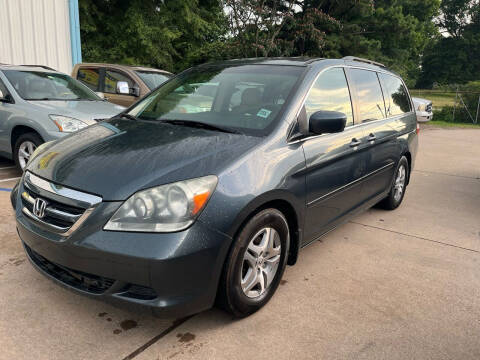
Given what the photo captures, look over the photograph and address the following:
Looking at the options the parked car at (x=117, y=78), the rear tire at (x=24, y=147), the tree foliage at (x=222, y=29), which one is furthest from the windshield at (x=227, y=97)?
the tree foliage at (x=222, y=29)

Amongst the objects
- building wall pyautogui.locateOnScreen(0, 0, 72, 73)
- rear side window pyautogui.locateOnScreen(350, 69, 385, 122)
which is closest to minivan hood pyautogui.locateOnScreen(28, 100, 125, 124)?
rear side window pyautogui.locateOnScreen(350, 69, 385, 122)

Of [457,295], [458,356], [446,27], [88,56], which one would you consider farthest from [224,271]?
[446,27]

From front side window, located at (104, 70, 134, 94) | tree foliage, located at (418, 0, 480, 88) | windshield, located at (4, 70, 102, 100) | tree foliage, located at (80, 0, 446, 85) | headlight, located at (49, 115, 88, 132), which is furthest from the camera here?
tree foliage, located at (418, 0, 480, 88)

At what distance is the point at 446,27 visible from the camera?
54.9 meters

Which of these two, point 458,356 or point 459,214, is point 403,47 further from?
point 458,356

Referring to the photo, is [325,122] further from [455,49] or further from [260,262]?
[455,49]

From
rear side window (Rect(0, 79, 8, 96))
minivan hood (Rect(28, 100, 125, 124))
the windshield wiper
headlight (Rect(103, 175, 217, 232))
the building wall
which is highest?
the building wall

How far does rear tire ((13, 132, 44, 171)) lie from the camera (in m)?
5.42

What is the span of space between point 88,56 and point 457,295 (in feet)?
54.4

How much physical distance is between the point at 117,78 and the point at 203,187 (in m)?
6.75

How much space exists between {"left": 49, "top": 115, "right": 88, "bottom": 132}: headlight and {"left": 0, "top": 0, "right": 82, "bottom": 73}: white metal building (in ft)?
17.9

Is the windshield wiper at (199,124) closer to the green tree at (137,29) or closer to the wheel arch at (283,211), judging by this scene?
the wheel arch at (283,211)

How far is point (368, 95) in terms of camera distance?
4.04 m

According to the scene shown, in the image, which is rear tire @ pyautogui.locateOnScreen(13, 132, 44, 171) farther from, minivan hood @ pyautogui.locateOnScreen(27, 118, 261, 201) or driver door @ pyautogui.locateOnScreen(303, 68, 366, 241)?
driver door @ pyautogui.locateOnScreen(303, 68, 366, 241)
